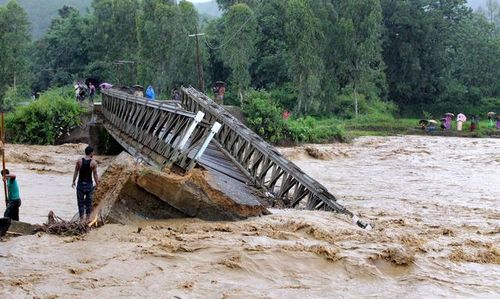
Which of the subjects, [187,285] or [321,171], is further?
[321,171]

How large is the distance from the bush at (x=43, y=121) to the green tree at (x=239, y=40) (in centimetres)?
1992

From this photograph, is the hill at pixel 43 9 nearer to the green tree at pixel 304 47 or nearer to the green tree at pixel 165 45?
the green tree at pixel 165 45

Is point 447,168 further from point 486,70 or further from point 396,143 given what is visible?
point 486,70

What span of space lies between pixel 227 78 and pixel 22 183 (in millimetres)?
45027

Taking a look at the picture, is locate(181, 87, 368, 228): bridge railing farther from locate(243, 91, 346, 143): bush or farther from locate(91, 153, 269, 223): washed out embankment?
locate(243, 91, 346, 143): bush

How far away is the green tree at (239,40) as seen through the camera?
51.2 meters

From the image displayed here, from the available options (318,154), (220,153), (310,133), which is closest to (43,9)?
(310,133)

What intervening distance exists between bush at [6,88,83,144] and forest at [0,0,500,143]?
642 inches

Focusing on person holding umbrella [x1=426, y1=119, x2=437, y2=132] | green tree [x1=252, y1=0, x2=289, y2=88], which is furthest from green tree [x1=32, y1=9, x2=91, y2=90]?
person holding umbrella [x1=426, y1=119, x2=437, y2=132]

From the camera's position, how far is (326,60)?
55.0 m

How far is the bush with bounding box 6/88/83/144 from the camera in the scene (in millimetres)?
33594

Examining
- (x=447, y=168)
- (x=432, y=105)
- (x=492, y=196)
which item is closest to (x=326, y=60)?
(x=432, y=105)

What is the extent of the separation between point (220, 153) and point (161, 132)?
176 centimetres

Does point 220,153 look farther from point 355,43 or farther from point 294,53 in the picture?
point 355,43
